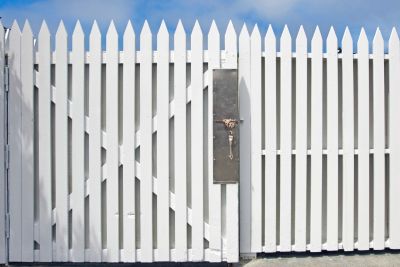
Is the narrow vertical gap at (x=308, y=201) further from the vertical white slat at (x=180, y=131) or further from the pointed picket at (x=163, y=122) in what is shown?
the pointed picket at (x=163, y=122)

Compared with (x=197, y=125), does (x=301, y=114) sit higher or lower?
higher

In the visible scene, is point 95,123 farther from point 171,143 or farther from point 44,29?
point 44,29

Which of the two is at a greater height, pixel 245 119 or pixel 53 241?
pixel 245 119

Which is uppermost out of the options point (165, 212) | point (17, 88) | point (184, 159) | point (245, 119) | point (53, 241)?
point (17, 88)

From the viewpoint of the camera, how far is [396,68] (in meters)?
4.15

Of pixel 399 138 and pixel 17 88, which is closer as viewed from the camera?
pixel 17 88

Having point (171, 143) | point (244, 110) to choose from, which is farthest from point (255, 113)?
point (171, 143)

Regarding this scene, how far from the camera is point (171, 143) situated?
13.0ft

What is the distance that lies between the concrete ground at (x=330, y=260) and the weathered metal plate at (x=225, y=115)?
105cm

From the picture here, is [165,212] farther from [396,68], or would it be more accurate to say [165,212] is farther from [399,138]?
[396,68]

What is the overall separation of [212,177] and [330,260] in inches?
68.0

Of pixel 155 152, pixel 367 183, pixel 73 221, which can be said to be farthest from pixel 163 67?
pixel 367 183

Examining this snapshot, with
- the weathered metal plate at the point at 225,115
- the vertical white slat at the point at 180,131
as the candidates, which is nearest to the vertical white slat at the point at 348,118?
the weathered metal plate at the point at 225,115

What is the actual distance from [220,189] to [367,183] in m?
1.74
